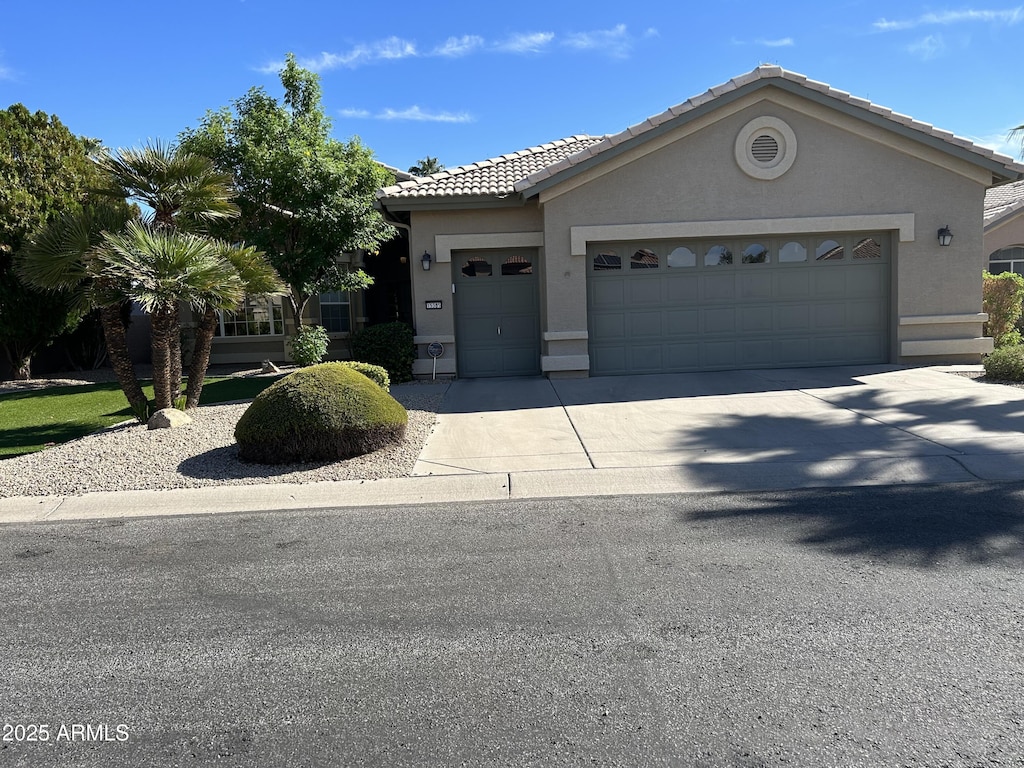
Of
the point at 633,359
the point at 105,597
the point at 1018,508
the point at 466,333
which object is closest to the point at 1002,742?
the point at 1018,508

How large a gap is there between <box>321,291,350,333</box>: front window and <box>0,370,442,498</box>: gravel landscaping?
34.1 feet

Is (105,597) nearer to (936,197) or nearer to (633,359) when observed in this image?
(633,359)

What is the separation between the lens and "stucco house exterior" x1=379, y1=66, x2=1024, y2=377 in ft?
42.6

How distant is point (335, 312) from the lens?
1992 cm

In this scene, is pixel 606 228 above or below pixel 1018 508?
above

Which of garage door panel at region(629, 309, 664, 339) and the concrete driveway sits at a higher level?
garage door panel at region(629, 309, 664, 339)

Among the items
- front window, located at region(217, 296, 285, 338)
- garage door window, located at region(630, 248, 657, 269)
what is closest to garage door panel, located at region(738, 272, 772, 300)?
garage door window, located at region(630, 248, 657, 269)

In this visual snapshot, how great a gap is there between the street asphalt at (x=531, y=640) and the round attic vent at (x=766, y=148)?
8.71 m

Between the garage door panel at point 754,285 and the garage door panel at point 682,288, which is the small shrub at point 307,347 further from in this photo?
the garage door panel at point 754,285

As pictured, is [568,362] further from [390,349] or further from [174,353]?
[174,353]

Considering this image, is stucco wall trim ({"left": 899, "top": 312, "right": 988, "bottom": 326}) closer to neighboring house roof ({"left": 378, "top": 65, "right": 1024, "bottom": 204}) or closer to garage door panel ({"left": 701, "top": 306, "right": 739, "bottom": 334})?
neighboring house roof ({"left": 378, "top": 65, "right": 1024, "bottom": 204})

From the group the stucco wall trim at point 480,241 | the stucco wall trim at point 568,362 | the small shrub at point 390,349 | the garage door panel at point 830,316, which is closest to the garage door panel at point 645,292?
the stucco wall trim at point 568,362

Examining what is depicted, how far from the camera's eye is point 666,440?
8.27 meters

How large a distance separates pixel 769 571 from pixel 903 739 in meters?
1.73
